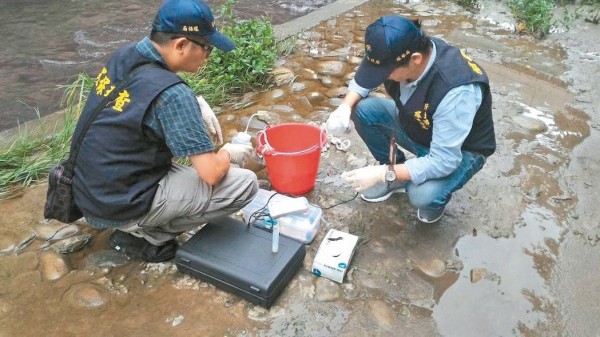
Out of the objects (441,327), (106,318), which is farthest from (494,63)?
(106,318)

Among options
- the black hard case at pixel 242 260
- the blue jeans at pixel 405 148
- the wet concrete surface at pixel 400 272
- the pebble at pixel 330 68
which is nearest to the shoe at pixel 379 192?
the wet concrete surface at pixel 400 272

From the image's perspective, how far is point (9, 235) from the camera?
2.55m

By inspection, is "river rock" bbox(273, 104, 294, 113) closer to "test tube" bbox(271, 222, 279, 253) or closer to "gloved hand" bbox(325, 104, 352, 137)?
"gloved hand" bbox(325, 104, 352, 137)

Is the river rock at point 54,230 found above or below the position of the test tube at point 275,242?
below

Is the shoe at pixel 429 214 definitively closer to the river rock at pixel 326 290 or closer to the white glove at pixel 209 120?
the river rock at pixel 326 290

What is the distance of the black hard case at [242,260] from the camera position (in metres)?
2.14

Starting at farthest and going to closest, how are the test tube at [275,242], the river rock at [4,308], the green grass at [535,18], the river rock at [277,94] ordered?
the green grass at [535,18] < the river rock at [277,94] < the test tube at [275,242] < the river rock at [4,308]

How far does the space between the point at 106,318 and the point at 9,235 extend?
930 millimetres

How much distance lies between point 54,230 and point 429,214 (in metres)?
2.25

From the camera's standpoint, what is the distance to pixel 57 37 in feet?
18.4

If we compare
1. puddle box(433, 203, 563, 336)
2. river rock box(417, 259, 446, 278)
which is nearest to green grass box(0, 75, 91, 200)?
river rock box(417, 259, 446, 278)

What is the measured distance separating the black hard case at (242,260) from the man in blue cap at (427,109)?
57 centimetres

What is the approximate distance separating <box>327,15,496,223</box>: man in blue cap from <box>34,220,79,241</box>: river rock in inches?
65.3

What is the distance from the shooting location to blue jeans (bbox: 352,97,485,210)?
8.14 ft
